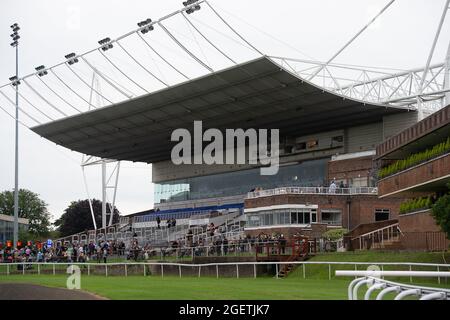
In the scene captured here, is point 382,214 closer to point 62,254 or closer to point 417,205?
point 417,205

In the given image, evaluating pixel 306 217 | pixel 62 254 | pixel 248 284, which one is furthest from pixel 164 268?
pixel 306 217

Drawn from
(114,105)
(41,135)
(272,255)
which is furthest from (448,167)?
(41,135)

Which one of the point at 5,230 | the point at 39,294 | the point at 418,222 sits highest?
the point at 418,222

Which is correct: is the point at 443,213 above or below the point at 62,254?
above

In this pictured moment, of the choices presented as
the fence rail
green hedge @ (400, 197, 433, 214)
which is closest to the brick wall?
green hedge @ (400, 197, 433, 214)

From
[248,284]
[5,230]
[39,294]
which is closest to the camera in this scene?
[39,294]

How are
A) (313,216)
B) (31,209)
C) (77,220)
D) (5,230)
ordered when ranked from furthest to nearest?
1. (31,209)
2. (77,220)
3. (5,230)
4. (313,216)

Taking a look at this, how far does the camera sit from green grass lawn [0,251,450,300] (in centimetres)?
1780

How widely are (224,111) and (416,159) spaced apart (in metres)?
31.1

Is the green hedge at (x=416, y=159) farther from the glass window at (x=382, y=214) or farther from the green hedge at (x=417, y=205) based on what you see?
the glass window at (x=382, y=214)

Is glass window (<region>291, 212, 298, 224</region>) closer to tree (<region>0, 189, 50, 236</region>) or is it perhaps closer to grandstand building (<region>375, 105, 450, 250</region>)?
grandstand building (<region>375, 105, 450, 250</region>)

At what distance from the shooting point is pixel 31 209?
389 ft

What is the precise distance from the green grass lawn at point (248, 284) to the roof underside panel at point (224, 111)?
75.2 feet

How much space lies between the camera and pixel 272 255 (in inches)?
1441
